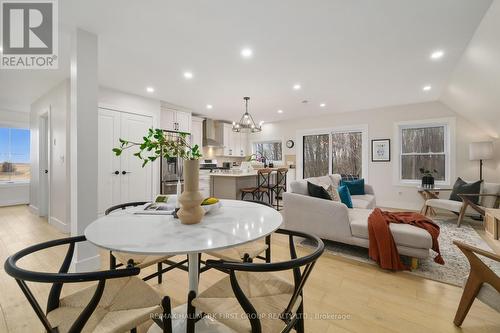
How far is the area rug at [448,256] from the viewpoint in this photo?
2.23 meters

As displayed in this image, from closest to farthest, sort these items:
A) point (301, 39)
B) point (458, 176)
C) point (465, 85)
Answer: point (301, 39)
point (465, 85)
point (458, 176)

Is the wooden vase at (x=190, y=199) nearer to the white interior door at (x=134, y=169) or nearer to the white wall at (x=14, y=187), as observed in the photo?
the white interior door at (x=134, y=169)

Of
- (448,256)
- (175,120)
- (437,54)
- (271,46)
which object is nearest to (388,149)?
(437,54)

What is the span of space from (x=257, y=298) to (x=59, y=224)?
13.9 feet

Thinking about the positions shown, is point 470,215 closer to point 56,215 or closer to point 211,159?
point 211,159

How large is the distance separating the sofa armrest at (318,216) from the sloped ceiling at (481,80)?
2.26 m

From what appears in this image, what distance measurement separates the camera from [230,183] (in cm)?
452

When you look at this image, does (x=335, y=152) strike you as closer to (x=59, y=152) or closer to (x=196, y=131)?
(x=196, y=131)

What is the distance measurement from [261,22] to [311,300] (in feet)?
8.58

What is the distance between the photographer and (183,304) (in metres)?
1.76

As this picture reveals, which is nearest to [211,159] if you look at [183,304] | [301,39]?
[301,39]

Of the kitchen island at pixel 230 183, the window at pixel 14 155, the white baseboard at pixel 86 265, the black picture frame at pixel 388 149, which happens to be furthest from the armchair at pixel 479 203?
the window at pixel 14 155

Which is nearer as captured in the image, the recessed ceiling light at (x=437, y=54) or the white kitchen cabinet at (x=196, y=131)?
the recessed ceiling light at (x=437, y=54)

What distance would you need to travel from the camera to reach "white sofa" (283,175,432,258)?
90.9 inches
